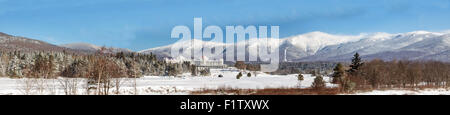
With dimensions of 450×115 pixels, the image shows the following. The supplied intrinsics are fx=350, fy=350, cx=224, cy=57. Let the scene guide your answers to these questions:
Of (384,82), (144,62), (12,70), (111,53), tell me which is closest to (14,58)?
(12,70)

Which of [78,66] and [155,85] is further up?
[78,66]

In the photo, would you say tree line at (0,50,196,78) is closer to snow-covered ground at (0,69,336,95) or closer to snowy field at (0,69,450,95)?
snowy field at (0,69,450,95)

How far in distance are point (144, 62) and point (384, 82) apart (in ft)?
246

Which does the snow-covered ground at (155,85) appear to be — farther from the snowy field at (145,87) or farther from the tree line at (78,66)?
the tree line at (78,66)

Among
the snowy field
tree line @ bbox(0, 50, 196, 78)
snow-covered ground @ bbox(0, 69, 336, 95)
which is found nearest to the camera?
tree line @ bbox(0, 50, 196, 78)

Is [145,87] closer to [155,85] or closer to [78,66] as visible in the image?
[155,85]

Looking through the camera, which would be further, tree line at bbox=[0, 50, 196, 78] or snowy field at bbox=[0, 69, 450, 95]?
snowy field at bbox=[0, 69, 450, 95]

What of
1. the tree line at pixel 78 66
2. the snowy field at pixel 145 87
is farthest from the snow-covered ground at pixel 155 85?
A: the tree line at pixel 78 66

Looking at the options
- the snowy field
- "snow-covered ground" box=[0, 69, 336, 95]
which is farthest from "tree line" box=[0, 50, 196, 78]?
"snow-covered ground" box=[0, 69, 336, 95]

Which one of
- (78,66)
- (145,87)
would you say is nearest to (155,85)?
(145,87)
